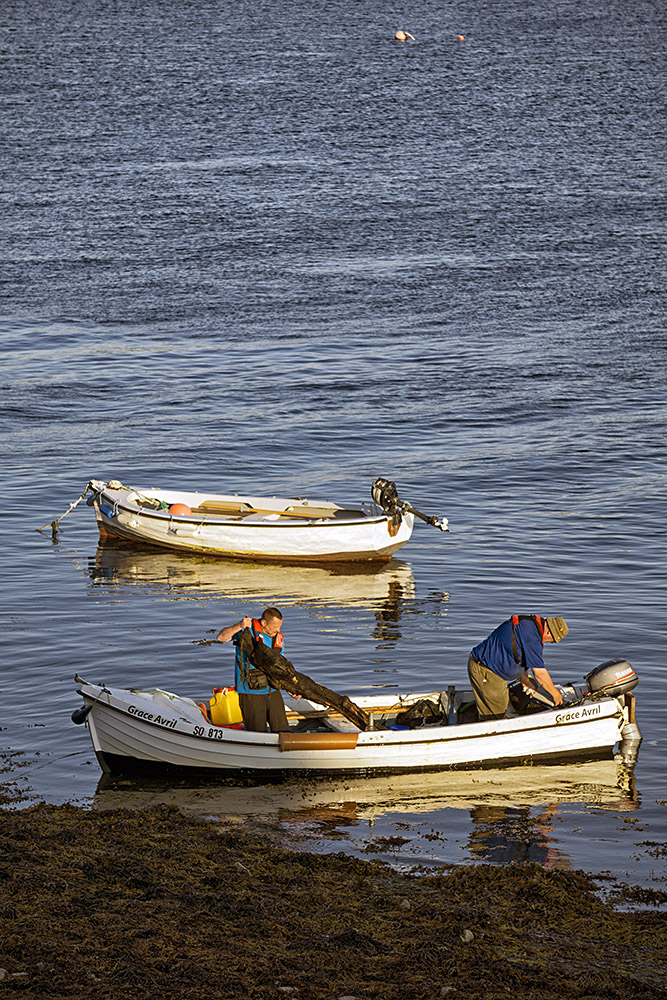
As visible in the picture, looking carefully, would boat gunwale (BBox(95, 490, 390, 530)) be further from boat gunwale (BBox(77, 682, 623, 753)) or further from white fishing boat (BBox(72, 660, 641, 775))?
boat gunwale (BBox(77, 682, 623, 753))

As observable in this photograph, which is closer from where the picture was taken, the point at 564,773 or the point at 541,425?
the point at 564,773

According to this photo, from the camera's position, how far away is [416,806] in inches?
518

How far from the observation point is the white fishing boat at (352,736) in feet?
44.2

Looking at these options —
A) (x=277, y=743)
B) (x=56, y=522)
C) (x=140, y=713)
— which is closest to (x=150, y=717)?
(x=140, y=713)

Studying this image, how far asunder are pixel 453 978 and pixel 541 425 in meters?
22.4

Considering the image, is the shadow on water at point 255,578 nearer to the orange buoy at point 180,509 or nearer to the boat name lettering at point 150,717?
the orange buoy at point 180,509

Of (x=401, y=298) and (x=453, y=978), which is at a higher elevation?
(x=401, y=298)

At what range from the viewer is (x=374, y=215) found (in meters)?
46.0

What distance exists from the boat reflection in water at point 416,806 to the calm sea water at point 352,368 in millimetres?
46

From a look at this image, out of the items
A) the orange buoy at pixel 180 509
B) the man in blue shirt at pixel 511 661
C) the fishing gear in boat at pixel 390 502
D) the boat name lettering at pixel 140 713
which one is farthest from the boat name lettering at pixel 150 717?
the orange buoy at pixel 180 509

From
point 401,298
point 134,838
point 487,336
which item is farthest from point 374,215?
point 134,838

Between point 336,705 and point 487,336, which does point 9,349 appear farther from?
point 336,705

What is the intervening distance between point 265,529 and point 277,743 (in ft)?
29.0

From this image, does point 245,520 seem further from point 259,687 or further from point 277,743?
point 277,743
